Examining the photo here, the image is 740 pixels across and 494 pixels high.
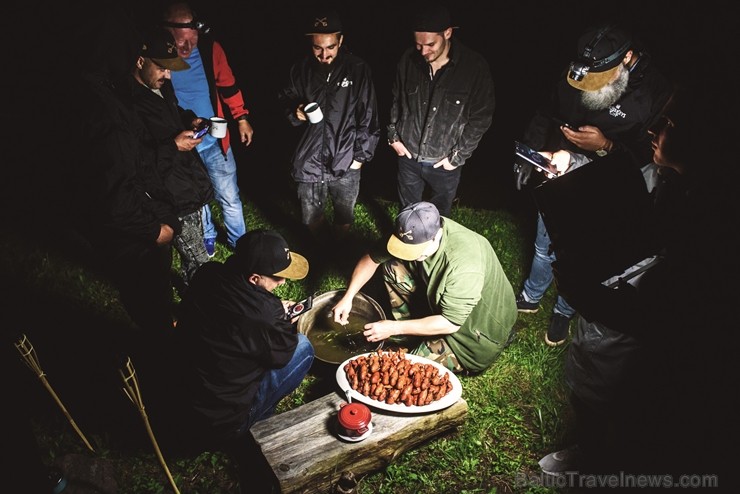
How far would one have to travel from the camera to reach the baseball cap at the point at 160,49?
3.76 metres

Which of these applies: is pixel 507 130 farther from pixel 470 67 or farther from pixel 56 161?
pixel 56 161

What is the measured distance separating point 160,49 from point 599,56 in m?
3.81

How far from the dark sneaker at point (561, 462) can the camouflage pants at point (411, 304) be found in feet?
3.57

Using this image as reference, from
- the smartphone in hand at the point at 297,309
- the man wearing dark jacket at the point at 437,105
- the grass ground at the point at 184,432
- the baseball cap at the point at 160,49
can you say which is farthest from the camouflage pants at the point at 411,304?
the baseball cap at the point at 160,49

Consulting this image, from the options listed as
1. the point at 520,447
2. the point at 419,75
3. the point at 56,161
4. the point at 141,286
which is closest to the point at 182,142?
the point at 56,161

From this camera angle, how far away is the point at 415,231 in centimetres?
372

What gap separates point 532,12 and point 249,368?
1161 cm

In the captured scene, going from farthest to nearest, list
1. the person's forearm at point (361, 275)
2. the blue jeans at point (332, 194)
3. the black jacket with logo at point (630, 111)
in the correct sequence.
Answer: the blue jeans at point (332, 194) → the person's forearm at point (361, 275) → the black jacket with logo at point (630, 111)

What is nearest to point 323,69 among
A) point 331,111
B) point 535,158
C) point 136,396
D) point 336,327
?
point 331,111

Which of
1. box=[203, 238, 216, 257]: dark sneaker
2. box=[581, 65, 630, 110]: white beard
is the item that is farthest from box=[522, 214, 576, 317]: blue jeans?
box=[203, 238, 216, 257]: dark sneaker

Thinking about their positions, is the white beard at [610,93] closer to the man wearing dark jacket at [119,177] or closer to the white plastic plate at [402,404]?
the white plastic plate at [402,404]

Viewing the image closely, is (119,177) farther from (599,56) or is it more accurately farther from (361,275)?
(599,56)

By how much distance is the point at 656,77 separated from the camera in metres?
4.06

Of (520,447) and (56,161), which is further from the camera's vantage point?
(520,447)
